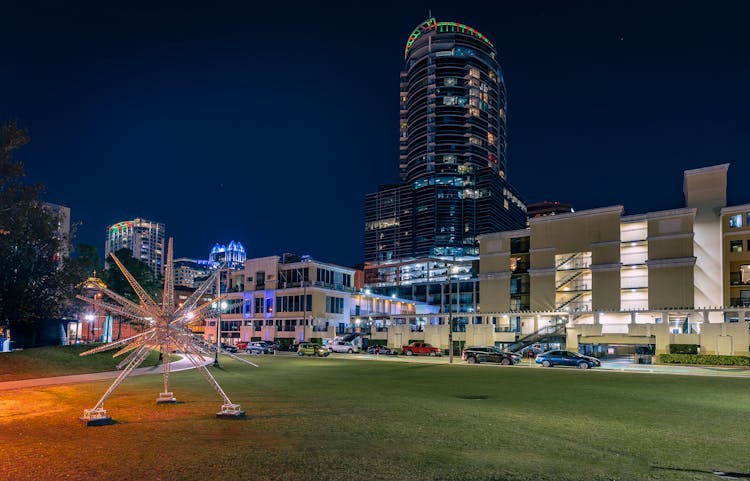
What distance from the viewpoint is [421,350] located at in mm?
59562

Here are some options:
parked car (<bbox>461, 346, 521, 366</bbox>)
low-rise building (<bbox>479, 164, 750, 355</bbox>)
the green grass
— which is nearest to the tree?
the green grass

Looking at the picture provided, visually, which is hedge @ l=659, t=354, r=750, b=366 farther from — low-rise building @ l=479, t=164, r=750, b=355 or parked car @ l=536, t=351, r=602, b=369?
parked car @ l=536, t=351, r=602, b=369

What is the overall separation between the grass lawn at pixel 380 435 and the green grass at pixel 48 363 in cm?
763

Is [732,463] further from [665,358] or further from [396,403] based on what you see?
[665,358]

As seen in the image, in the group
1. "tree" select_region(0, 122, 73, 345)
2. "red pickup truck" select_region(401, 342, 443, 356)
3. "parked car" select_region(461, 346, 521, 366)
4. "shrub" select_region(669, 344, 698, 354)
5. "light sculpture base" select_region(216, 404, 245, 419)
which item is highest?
"tree" select_region(0, 122, 73, 345)

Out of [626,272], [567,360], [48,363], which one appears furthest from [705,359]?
[48,363]

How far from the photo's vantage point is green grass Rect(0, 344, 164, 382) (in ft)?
95.5

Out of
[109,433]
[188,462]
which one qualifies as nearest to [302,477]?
[188,462]

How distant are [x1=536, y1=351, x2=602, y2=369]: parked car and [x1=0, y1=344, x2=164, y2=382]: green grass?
32.0 metres

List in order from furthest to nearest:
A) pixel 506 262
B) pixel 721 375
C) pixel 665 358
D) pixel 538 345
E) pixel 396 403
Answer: pixel 506 262, pixel 538 345, pixel 665 358, pixel 721 375, pixel 396 403

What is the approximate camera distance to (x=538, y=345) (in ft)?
199

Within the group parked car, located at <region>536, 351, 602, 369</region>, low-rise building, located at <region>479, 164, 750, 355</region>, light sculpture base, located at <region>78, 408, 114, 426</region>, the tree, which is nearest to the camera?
light sculpture base, located at <region>78, 408, 114, 426</region>

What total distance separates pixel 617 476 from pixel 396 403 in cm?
1011

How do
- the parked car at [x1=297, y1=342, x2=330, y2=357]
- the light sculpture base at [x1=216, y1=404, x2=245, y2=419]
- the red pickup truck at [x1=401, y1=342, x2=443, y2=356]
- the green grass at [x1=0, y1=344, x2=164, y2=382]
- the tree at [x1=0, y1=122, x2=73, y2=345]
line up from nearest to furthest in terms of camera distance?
the light sculpture base at [x1=216, y1=404, x2=245, y2=419] → the green grass at [x1=0, y1=344, x2=164, y2=382] → the tree at [x1=0, y1=122, x2=73, y2=345] → the parked car at [x1=297, y1=342, x2=330, y2=357] → the red pickup truck at [x1=401, y1=342, x2=443, y2=356]
